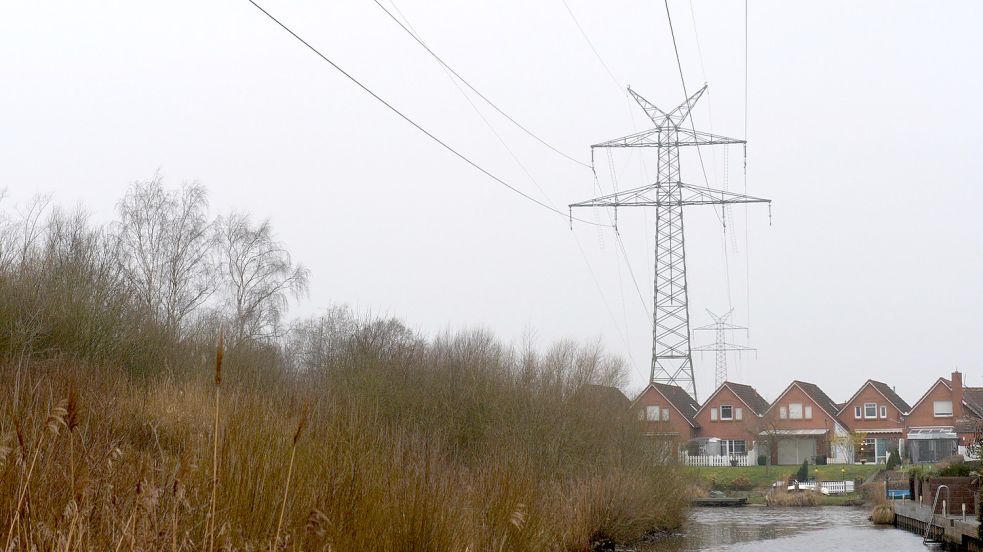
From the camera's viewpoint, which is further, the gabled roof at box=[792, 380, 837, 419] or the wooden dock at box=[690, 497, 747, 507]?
the gabled roof at box=[792, 380, 837, 419]

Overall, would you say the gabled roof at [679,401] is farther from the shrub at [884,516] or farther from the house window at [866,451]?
the shrub at [884,516]

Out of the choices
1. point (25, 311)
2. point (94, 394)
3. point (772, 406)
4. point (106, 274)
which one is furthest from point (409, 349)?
point (772, 406)

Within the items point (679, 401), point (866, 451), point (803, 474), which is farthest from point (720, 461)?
point (679, 401)

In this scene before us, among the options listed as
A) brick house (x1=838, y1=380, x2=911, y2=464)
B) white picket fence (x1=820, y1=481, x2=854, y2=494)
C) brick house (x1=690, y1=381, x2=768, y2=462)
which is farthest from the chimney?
white picket fence (x1=820, y1=481, x2=854, y2=494)

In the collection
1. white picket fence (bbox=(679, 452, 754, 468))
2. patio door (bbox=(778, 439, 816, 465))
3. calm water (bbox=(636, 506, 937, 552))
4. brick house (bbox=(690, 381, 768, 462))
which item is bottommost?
calm water (bbox=(636, 506, 937, 552))

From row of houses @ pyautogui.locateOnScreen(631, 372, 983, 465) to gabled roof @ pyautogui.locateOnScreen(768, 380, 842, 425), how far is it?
0.07 m

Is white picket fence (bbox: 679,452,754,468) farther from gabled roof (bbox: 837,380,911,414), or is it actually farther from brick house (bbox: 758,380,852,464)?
gabled roof (bbox: 837,380,911,414)

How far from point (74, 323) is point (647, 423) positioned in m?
16.0

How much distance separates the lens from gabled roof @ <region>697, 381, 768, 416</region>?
72.3 metres

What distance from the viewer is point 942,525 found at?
2528 cm

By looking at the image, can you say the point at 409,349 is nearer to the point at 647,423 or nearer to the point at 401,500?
the point at 647,423

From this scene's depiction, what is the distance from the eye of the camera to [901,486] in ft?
137

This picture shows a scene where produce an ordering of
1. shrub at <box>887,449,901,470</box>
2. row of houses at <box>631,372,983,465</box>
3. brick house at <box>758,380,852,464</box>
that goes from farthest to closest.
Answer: brick house at <box>758,380,852,464</box> → row of houses at <box>631,372,983,465</box> → shrub at <box>887,449,901,470</box>

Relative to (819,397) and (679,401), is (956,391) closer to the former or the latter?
(819,397)
